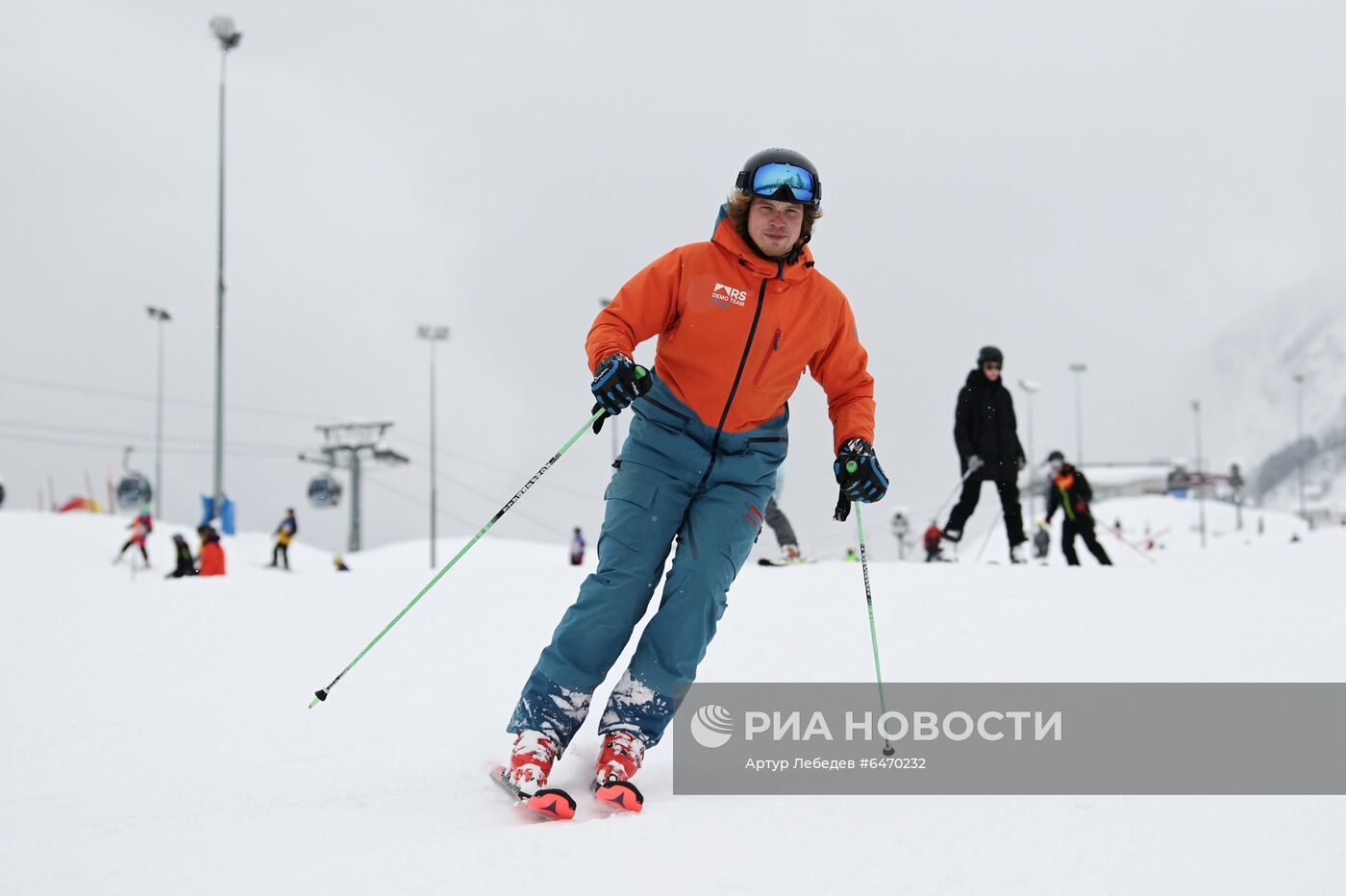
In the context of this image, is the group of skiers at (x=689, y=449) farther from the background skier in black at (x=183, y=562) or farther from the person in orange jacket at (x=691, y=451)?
the background skier in black at (x=183, y=562)

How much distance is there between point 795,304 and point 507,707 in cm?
221

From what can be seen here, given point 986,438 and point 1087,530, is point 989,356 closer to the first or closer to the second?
point 986,438

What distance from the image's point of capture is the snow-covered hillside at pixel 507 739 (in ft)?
6.57

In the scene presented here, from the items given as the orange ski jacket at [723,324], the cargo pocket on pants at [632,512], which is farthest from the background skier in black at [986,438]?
the cargo pocket on pants at [632,512]

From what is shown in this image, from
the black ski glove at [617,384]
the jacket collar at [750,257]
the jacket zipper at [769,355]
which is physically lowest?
the black ski glove at [617,384]

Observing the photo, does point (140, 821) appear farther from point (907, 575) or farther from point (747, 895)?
point (907, 575)

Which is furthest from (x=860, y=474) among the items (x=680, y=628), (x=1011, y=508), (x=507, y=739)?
(x=1011, y=508)

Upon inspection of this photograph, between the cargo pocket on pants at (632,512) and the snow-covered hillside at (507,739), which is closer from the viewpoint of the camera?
the snow-covered hillside at (507,739)

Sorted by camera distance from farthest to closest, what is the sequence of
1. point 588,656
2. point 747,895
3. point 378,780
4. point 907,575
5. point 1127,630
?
point 907,575 < point 1127,630 < point 378,780 < point 588,656 < point 747,895

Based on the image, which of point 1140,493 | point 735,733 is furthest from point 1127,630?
point 1140,493

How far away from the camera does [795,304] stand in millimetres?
3088

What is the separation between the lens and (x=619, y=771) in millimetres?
2748

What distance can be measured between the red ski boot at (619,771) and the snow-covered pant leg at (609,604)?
16cm

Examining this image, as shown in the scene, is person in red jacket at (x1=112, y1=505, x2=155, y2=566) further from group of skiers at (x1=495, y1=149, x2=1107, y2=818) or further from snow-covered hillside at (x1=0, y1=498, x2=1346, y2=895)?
group of skiers at (x1=495, y1=149, x2=1107, y2=818)
